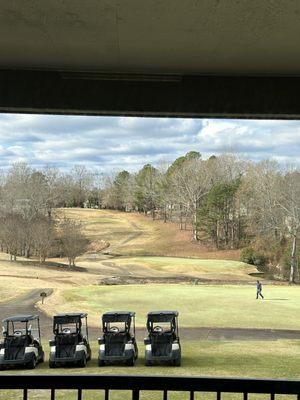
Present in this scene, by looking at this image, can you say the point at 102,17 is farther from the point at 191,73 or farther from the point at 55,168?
the point at 55,168

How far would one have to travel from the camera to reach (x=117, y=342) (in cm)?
1010

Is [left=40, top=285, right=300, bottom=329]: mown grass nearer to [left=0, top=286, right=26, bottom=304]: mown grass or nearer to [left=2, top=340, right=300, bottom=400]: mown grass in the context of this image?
[left=0, top=286, right=26, bottom=304]: mown grass

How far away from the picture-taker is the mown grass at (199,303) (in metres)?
15.6

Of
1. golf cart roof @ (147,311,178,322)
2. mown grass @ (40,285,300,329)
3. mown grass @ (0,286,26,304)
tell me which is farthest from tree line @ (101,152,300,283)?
golf cart roof @ (147,311,178,322)

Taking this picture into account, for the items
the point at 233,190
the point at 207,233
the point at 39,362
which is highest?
the point at 233,190

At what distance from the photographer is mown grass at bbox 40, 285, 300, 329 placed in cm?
1564

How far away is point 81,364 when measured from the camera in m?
9.41

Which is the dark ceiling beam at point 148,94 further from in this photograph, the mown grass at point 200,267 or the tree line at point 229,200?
the tree line at point 229,200

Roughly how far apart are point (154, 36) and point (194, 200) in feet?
78.1

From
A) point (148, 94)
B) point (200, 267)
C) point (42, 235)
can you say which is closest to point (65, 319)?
point (148, 94)

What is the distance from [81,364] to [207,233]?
17160 millimetres

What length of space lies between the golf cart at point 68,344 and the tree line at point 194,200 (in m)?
12.5

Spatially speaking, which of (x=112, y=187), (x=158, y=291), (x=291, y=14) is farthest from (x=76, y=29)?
(x=112, y=187)

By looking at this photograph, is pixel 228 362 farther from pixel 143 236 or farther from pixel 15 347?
pixel 143 236
